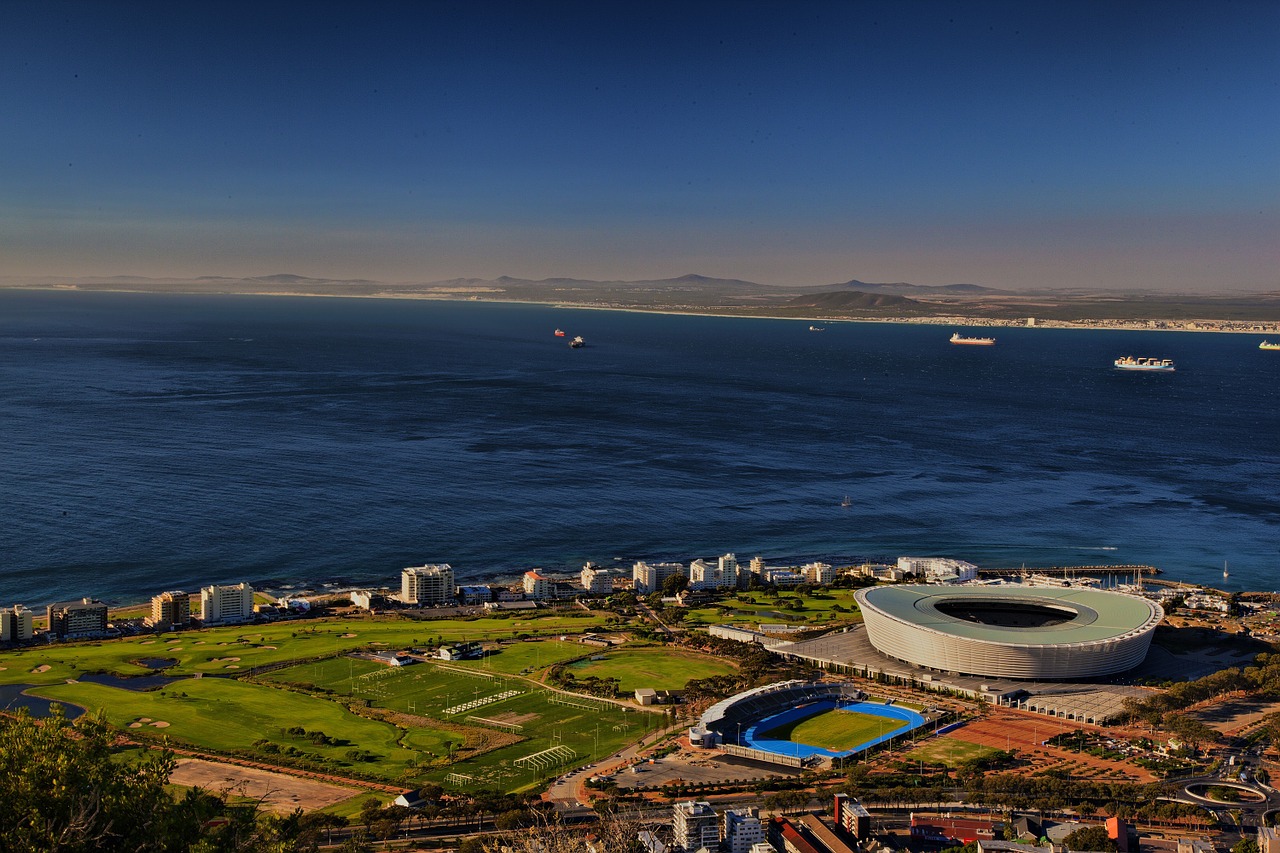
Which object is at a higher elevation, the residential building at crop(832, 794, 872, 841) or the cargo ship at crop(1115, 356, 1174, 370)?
the cargo ship at crop(1115, 356, 1174, 370)

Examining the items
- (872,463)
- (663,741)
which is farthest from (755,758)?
(872,463)

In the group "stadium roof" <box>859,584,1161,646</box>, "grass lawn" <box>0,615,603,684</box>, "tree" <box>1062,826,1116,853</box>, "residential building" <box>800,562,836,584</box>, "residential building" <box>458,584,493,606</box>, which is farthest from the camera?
"residential building" <box>800,562,836,584</box>

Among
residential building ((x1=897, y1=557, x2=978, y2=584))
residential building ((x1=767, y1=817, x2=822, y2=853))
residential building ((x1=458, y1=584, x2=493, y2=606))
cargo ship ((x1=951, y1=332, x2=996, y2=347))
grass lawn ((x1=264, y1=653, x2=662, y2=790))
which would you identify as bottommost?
grass lawn ((x1=264, y1=653, x2=662, y2=790))

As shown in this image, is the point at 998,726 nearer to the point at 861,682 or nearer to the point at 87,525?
the point at 861,682

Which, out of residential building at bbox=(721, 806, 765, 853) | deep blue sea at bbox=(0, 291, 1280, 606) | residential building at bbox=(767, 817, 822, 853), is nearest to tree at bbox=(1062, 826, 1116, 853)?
residential building at bbox=(767, 817, 822, 853)

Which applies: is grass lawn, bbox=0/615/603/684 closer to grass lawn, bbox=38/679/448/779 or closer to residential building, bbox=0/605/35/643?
residential building, bbox=0/605/35/643

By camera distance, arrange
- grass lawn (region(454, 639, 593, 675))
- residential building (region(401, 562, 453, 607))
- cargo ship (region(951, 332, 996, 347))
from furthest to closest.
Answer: cargo ship (region(951, 332, 996, 347)) → residential building (region(401, 562, 453, 607)) → grass lawn (region(454, 639, 593, 675))
